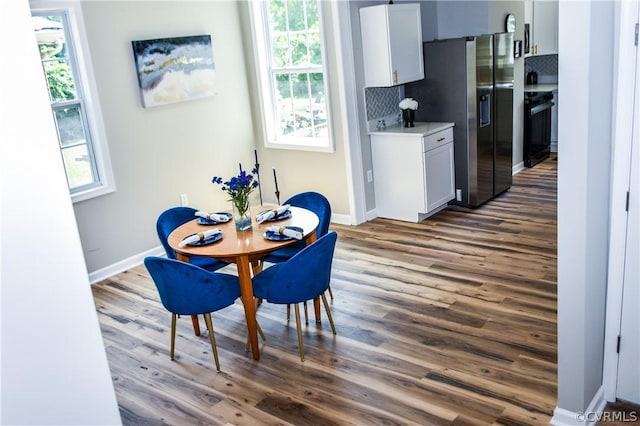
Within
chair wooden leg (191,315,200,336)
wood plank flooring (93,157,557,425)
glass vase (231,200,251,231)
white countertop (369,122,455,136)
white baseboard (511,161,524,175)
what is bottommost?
wood plank flooring (93,157,557,425)

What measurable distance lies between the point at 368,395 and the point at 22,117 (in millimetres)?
2420

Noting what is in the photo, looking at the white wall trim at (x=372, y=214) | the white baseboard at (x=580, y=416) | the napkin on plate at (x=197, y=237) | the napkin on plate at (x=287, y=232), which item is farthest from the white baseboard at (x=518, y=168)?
the white baseboard at (x=580, y=416)

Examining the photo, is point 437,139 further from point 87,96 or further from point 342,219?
point 87,96

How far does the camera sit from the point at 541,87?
7988 millimetres

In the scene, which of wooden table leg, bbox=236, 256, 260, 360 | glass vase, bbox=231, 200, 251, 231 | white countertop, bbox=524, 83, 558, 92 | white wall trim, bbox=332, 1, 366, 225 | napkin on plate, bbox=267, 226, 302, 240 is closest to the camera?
wooden table leg, bbox=236, 256, 260, 360

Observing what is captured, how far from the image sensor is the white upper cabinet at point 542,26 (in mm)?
7371

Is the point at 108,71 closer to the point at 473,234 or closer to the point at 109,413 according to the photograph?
the point at 473,234

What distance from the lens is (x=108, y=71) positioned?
501 cm

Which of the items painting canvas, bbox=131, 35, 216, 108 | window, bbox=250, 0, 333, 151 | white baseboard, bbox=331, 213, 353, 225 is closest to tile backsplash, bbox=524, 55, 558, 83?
window, bbox=250, 0, 333, 151

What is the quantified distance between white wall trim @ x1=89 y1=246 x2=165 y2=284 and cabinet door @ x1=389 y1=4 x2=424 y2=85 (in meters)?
2.77

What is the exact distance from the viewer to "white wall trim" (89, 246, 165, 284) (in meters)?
5.10

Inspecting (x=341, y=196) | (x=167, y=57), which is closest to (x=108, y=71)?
(x=167, y=57)

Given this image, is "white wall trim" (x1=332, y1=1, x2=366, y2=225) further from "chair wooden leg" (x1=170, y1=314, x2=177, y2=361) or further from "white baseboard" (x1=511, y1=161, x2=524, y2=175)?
"chair wooden leg" (x1=170, y1=314, x2=177, y2=361)

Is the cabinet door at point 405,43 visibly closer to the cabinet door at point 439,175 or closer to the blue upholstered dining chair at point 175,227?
the cabinet door at point 439,175
